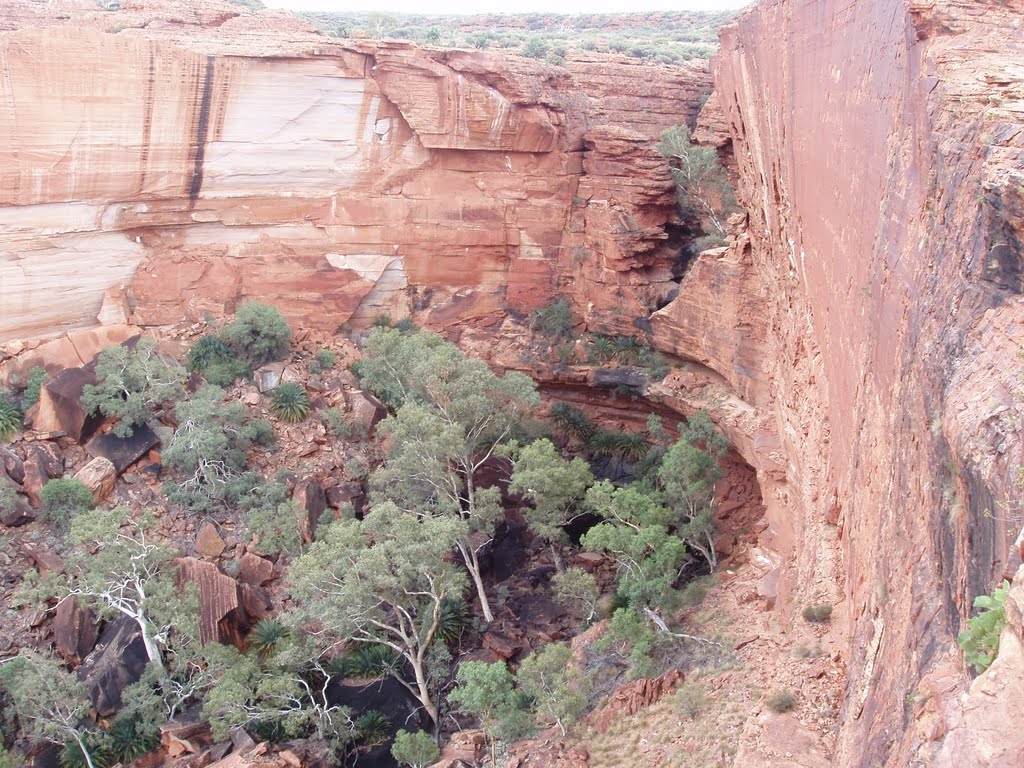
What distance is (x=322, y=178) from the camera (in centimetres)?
2180

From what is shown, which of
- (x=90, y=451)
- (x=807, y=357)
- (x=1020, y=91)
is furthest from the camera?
(x=90, y=451)

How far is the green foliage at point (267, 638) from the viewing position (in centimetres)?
1528

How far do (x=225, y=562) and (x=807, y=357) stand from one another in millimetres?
11611

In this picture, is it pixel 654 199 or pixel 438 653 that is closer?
pixel 438 653

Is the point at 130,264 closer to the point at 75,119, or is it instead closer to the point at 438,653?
the point at 75,119

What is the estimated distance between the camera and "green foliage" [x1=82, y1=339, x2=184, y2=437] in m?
18.1

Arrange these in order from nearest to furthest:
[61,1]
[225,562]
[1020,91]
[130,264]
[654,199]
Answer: [1020,91]
[225,562]
[130,264]
[654,199]
[61,1]

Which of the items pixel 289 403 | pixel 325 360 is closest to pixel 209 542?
pixel 289 403

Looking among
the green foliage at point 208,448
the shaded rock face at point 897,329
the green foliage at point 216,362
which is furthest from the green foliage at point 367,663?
the green foliage at point 216,362

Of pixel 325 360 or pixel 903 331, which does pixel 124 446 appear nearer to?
pixel 325 360

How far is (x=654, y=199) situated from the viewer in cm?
2220

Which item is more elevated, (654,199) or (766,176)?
(766,176)

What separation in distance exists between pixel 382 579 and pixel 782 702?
24.2ft

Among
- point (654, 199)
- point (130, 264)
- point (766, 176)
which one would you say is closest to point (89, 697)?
point (130, 264)
